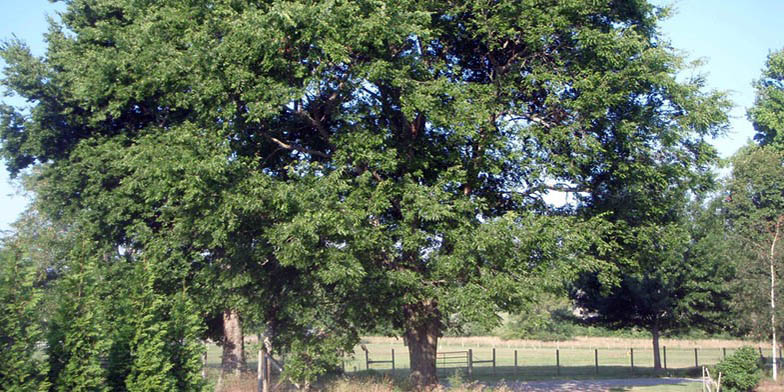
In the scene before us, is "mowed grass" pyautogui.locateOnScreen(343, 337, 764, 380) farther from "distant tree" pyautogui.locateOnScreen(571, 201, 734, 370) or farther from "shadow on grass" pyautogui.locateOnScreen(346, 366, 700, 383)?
"distant tree" pyautogui.locateOnScreen(571, 201, 734, 370)

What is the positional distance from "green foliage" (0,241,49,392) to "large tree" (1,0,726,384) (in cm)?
430

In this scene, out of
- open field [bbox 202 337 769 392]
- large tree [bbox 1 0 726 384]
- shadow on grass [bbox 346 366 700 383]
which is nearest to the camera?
large tree [bbox 1 0 726 384]

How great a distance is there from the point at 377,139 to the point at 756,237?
24077mm

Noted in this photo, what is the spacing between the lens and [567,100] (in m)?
15.1

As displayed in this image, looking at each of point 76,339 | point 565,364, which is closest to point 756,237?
point 565,364

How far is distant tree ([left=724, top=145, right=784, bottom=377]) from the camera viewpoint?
2886cm

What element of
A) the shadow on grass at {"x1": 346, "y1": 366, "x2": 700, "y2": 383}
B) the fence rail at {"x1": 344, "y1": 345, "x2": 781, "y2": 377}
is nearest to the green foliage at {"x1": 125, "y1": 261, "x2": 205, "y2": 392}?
the fence rail at {"x1": 344, "y1": 345, "x2": 781, "y2": 377}

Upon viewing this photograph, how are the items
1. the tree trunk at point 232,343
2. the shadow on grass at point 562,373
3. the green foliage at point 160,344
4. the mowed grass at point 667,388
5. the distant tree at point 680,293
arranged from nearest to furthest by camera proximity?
the green foliage at point 160,344 < the tree trunk at point 232,343 < the mowed grass at point 667,388 < the shadow on grass at point 562,373 < the distant tree at point 680,293

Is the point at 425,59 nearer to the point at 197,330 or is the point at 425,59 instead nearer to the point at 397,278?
the point at 397,278

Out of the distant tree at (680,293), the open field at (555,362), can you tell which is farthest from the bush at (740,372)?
the distant tree at (680,293)

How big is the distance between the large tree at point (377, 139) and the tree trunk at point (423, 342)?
0.05 metres

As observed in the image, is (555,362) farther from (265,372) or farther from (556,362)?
(265,372)

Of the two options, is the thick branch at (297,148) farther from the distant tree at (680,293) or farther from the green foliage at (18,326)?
the distant tree at (680,293)

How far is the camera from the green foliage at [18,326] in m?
8.95
